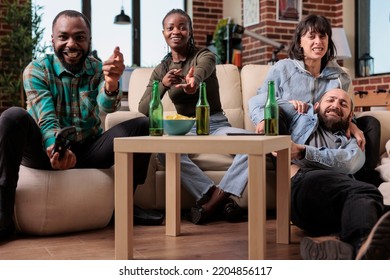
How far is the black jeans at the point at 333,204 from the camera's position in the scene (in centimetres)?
168

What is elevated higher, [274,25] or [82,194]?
[274,25]

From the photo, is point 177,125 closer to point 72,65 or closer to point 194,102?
point 72,65

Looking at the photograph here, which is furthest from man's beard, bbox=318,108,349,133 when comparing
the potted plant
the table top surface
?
the potted plant

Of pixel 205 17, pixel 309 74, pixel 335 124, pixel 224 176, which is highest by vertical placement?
pixel 205 17

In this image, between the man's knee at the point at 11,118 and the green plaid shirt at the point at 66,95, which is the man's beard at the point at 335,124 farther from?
the man's knee at the point at 11,118

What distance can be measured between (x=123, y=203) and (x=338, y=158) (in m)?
0.96

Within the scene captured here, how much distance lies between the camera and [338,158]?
7.38ft

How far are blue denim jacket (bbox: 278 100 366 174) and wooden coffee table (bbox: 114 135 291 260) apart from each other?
226mm

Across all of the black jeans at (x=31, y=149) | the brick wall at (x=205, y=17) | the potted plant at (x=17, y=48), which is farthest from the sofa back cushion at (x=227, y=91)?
the brick wall at (x=205, y=17)

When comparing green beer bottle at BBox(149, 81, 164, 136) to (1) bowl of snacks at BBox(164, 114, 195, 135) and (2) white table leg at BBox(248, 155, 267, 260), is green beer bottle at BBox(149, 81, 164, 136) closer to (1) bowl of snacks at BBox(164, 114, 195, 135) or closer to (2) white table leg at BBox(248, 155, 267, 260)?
(1) bowl of snacks at BBox(164, 114, 195, 135)

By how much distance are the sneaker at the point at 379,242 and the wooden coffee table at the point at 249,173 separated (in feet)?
1.04

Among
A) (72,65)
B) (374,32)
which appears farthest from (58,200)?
(374,32)

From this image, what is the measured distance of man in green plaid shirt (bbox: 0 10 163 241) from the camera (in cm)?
212

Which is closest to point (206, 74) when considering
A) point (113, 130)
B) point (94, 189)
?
point (113, 130)
